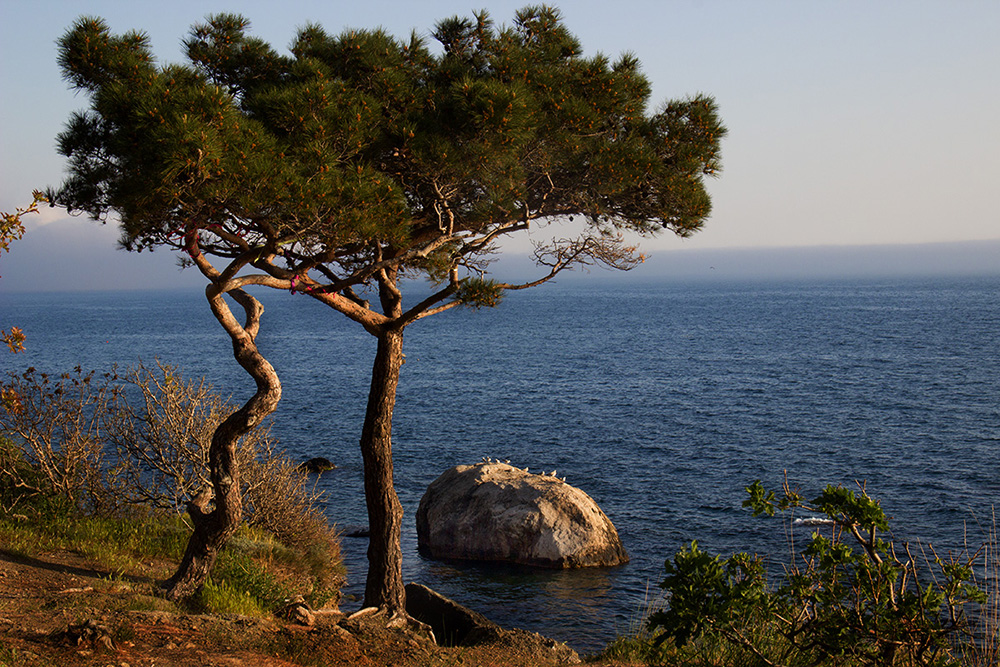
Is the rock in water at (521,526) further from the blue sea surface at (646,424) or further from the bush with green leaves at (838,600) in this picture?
the bush with green leaves at (838,600)

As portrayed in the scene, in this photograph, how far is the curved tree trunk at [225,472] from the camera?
1062cm

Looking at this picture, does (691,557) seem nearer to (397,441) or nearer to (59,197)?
(59,197)

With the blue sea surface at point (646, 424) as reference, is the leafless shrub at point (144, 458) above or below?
above

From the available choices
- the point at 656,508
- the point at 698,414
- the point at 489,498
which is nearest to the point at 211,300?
the point at 489,498

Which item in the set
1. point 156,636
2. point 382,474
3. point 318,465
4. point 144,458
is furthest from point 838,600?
point 318,465

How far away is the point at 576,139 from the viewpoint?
10461mm

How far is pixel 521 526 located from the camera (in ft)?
67.7

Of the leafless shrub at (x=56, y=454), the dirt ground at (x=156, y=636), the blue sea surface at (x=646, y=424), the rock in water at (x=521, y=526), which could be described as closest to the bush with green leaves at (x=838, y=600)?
the blue sea surface at (x=646, y=424)

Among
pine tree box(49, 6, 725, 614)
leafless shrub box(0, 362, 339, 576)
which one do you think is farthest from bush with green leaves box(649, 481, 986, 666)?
leafless shrub box(0, 362, 339, 576)

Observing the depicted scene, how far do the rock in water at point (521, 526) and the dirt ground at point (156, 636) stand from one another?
9.07m

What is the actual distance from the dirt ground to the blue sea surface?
16.4 feet

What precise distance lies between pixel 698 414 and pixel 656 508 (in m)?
17.5

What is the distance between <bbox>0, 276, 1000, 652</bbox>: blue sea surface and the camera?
70.3ft

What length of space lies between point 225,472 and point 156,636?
10.3ft
